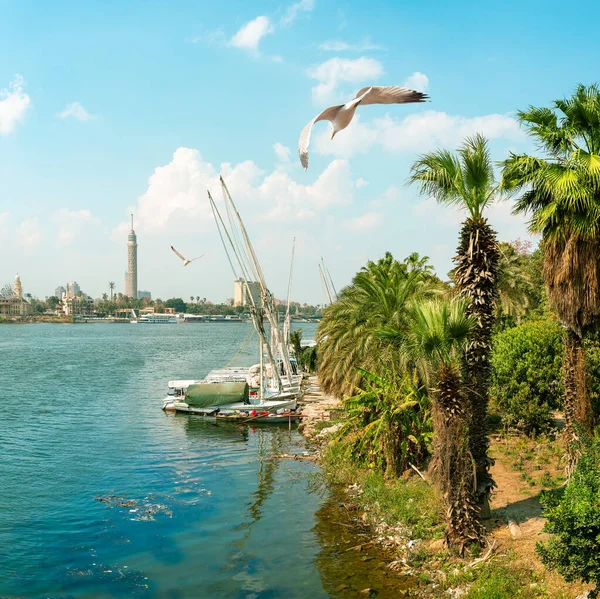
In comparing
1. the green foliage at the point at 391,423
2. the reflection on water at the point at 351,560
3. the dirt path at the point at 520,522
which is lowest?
the reflection on water at the point at 351,560

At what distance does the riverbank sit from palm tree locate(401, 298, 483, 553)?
36.2 inches

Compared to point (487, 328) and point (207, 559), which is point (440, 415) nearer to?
point (487, 328)

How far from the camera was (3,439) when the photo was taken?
3791 cm

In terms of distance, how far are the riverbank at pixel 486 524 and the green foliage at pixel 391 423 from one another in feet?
2.33

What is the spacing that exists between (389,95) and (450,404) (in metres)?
8.00

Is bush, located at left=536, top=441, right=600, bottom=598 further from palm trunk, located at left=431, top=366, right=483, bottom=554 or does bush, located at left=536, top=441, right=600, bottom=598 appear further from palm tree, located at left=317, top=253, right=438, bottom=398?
palm tree, located at left=317, top=253, right=438, bottom=398

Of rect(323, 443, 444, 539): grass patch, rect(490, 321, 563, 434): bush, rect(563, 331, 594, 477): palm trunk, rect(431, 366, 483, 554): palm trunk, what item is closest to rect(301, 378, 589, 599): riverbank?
rect(323, 443, 444, 539): grass patch

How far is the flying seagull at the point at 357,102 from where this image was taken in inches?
404

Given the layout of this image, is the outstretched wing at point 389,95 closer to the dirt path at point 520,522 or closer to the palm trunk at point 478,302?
the palm trunk at point 478,302

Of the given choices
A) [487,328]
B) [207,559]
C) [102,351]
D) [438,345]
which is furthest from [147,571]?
[102,351]

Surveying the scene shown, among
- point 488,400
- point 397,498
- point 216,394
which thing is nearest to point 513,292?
point 216,394

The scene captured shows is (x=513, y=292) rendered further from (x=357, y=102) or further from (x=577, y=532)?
(x=357, y=102)

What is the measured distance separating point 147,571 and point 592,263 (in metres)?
15.6

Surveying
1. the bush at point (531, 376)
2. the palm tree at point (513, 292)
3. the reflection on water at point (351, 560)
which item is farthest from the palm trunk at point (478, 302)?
the palm tree at point (513, 292)
